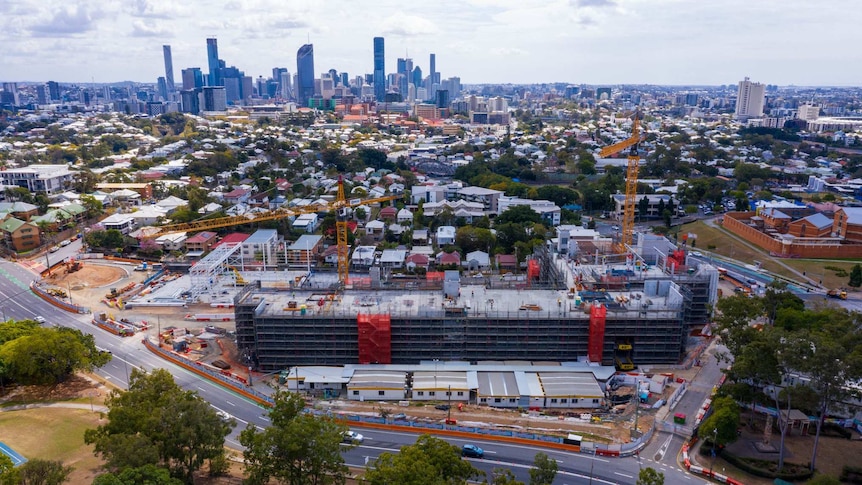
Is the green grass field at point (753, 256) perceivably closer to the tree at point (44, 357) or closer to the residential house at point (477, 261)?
the residential house at point (477, 261)

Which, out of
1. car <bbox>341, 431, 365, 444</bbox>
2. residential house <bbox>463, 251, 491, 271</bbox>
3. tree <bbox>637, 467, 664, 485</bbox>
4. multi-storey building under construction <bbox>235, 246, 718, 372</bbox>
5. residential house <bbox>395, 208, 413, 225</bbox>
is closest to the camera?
tree <bbox>637, 467, 664, 485</bbox>

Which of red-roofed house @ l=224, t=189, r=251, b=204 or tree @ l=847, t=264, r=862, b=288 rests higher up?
red-roofed house @ l=224, t=189, r=251, b=204

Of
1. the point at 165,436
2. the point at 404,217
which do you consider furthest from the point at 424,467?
the point at 404,217

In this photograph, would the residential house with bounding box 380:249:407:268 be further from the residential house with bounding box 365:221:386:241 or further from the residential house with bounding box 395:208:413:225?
the residential house with bounding box 395:208:413:225

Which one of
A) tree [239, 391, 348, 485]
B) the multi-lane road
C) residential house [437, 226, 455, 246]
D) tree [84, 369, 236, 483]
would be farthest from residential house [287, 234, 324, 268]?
tree [239, 391, 348, 485]

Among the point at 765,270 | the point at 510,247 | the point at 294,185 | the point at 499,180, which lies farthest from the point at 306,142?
the point at 765,270

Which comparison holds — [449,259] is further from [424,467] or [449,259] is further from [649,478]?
[649,478]
